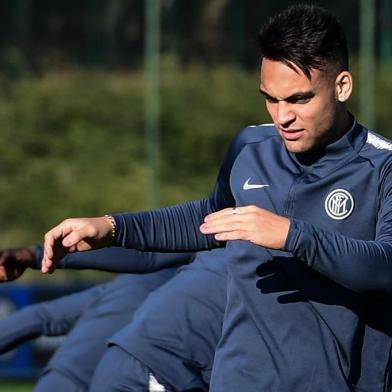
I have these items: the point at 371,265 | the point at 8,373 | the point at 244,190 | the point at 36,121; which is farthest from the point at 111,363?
the point at 36,121

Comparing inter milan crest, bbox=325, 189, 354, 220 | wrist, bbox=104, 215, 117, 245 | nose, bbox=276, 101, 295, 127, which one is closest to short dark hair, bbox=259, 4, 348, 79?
nose, bbox=276, 101, 295, 127

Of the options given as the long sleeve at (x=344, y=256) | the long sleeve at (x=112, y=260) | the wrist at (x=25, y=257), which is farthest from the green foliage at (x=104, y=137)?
the long sleeve at (x=344, y=256)

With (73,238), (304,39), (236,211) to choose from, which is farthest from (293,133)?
(73,238)

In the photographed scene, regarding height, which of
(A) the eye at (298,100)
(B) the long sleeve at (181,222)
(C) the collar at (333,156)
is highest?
(A) the eye at (298,100)

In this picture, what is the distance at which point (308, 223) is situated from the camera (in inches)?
139

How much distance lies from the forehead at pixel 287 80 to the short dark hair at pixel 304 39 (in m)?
0.01

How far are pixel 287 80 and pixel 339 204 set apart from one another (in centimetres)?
40

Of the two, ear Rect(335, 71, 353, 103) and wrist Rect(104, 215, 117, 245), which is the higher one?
ear Rect(335, 71, 353, 103)

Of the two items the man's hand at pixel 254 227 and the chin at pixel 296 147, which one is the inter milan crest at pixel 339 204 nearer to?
the chin at pixel 296 147

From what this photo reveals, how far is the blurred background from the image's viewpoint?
45.8 feet

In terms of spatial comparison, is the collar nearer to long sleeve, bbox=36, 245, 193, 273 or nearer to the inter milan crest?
the inter milan crest

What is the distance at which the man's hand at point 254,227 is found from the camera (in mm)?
3373

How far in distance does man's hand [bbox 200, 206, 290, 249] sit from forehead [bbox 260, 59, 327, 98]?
1.40 ft

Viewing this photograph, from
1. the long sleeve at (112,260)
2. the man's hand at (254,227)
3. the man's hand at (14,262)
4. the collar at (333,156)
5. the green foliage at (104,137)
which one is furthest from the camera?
the green foliage at (104,137)
